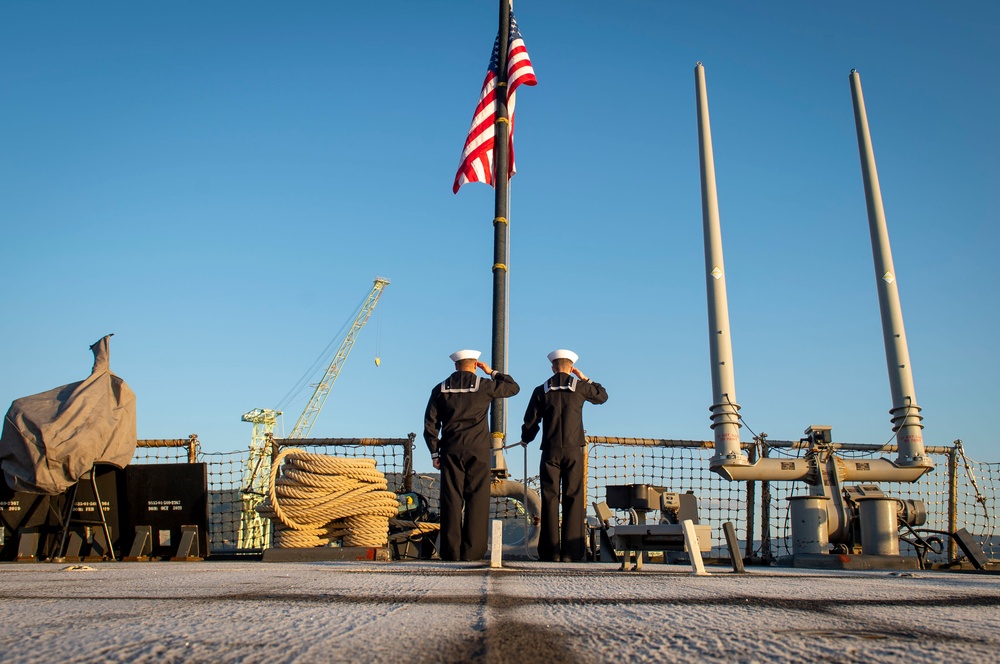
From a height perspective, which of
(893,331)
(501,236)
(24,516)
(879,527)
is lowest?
(24,516)

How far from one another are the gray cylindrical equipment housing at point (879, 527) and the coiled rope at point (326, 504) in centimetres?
444

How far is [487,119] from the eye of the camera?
34.7ft

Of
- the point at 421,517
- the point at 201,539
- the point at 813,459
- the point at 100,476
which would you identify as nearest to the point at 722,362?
the point at 813,459

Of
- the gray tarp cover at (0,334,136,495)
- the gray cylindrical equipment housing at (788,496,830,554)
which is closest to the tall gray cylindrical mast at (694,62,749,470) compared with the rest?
the gray cylindrical equipment housing at (788,496,830,554)

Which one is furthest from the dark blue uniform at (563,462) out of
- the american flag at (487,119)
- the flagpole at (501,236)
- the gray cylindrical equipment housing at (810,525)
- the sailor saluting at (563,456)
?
the american flag at (487,119)

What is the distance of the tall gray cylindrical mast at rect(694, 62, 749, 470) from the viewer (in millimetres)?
9125

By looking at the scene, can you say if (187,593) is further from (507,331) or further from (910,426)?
(910,426)

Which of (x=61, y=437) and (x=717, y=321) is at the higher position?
(x=717, y=321)

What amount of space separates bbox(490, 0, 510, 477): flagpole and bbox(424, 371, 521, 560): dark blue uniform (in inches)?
34.3

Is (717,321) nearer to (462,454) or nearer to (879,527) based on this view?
(879,527)

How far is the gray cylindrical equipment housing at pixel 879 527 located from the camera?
285 inches

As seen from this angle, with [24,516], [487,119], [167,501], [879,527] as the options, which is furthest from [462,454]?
[487,119]

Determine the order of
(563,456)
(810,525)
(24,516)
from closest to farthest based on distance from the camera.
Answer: (810,525) → (563,456) → (24,516)

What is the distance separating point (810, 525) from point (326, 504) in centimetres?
450
